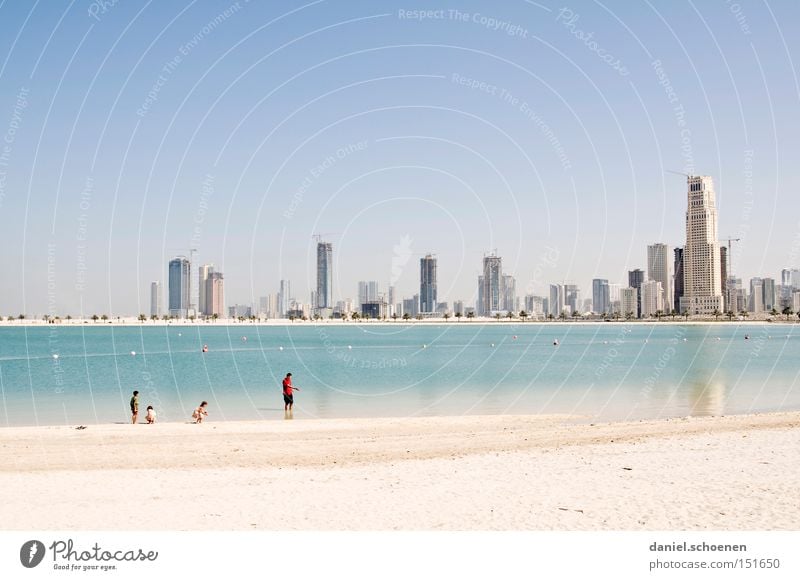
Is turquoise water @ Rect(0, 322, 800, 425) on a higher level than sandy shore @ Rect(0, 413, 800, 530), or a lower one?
lower

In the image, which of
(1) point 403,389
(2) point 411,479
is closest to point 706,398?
(1) point 403,389

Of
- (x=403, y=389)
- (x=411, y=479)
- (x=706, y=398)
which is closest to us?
(x=411, y=479)

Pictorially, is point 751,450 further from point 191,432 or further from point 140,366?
point 140,366

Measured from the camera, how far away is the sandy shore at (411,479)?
1319cm

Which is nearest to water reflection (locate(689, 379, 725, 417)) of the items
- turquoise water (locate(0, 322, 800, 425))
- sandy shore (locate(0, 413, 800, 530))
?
turquoise water (locate(0, 322, 800, 425))

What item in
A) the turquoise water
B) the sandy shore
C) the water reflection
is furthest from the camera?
the turquoise water

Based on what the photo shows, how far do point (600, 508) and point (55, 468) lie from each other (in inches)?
594

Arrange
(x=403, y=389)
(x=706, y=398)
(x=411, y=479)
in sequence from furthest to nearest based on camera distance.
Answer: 1. (x=403, y=389)
2. (x=706, y=398)
3. (x=411, y=479)

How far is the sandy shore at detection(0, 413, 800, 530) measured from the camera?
13.2 meters

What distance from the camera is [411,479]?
17328 mm

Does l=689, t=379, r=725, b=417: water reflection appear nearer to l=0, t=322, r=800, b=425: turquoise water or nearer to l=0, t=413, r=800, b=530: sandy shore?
l=0, t=322, r=800, b=425: turquoise water

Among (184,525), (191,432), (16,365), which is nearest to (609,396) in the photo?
(191,432)

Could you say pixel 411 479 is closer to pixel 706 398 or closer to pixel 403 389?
pixel 706 398

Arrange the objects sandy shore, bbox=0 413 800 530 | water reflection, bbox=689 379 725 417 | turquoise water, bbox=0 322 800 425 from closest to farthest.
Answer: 1. sandy shore, bbox=0 413 800 530
2. water reflection, bbox=689 379 725 417
3. turquoise water, bbox=0 322 800 425
